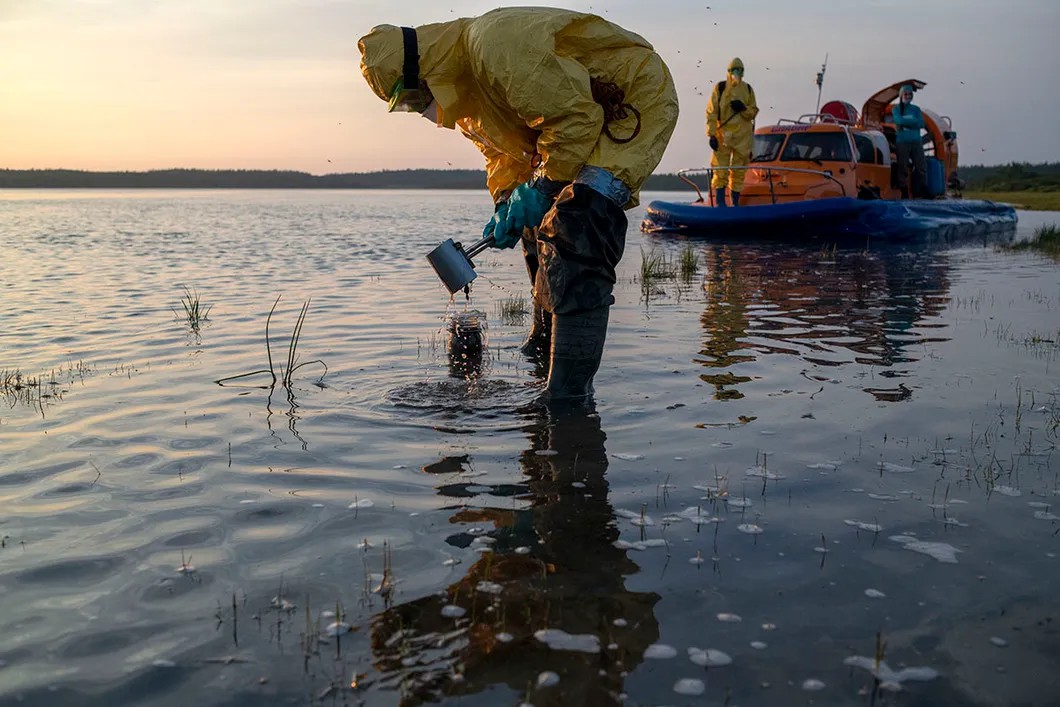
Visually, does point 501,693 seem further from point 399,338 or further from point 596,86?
point 399,338

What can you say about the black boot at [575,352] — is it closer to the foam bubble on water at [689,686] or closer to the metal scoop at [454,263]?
the metal scoop at [454,263]

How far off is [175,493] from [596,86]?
3092 millimetres

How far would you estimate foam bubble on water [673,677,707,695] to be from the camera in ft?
8.52

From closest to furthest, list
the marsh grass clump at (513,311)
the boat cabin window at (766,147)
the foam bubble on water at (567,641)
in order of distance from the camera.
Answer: the foam bubble on water at (567,641), the marsh grass clump at (513,311), the boat cabin window at (766,147)

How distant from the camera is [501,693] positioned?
2.58 metres

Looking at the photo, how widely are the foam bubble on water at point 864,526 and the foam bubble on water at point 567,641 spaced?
140cm

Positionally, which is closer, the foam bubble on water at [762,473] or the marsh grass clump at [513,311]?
the foam bubble on water at [762,473]

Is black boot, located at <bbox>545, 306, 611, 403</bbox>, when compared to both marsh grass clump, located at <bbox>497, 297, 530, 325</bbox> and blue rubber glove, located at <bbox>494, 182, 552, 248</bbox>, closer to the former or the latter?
blue rubber glove, located at <bbox>494, 182, 552, 248</bbox>

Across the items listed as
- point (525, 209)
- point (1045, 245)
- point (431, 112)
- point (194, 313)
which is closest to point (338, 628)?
point (525, 209)

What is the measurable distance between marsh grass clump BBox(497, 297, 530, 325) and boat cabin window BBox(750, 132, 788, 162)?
10587 mm

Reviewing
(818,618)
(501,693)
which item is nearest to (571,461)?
(818,618)

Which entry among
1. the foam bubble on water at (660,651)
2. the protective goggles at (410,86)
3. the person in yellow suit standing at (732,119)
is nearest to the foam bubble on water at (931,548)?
the foam bubble on water at (660,651)

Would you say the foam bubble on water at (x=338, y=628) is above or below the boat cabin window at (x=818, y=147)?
below

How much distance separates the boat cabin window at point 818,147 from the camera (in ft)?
62.5
